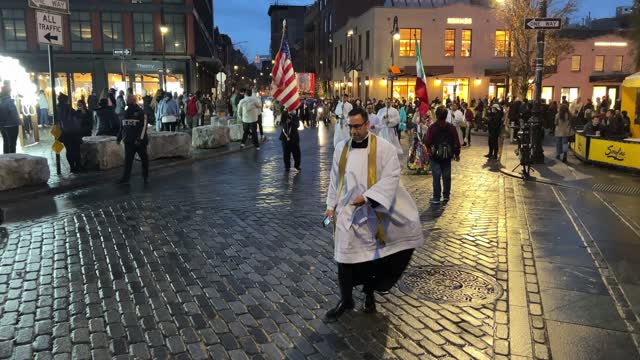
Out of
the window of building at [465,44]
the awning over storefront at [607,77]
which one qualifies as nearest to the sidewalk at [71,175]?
the window of building at [465,44]

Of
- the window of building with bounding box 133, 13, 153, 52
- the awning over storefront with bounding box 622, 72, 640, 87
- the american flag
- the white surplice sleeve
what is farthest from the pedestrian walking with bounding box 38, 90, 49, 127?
the white surplice sleeve

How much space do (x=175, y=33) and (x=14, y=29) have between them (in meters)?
11.7

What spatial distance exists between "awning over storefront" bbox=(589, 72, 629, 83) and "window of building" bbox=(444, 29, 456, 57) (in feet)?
37.6

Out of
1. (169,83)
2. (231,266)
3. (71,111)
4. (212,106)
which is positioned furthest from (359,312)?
(169,83)

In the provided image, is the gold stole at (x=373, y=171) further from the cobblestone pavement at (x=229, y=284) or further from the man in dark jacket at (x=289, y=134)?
the man in dark jacket at (x=289, y=134)

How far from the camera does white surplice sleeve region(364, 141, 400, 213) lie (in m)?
4.48

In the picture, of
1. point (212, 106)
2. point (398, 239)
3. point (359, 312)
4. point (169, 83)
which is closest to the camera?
point (398, 239)

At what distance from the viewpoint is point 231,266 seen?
6250mm

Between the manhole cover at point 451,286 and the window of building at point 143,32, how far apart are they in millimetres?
40955

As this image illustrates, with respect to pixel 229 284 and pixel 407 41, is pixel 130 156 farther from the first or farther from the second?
pixel 407 41

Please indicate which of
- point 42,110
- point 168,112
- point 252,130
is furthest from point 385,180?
point 42,110

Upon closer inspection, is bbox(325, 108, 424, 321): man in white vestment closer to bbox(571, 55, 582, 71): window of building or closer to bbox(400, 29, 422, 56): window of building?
bbox(400, 29, 422, 56): window of building

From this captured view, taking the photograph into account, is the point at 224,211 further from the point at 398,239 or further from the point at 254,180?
the point at 398,239

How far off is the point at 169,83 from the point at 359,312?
1639 inches
